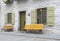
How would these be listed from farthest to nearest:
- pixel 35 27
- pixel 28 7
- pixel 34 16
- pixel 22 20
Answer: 1. pixel 22 20
2. pixel 28 7
3. pixel 34 16
4. pixel 35 27

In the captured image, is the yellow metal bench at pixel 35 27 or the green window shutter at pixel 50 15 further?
the yellow metal bench at pixel 35 27

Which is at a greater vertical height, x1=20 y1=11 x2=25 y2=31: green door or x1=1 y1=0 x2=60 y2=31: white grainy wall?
x1=1 y1=0 x2=60 y2=31: white grainy wall

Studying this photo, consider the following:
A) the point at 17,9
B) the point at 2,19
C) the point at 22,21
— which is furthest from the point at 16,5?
the point at 2,19

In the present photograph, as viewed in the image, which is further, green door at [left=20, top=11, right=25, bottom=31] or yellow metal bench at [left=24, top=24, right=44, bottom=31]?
green door at [left=20, top=11, right=25, bottom=31]

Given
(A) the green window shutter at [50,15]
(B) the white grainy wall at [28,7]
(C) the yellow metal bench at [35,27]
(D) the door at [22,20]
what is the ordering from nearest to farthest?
1. (B) the white grainy wall at [28,7]
2. (A) the green window shutter at [50,15]
3. (C) the yellow metal bench at [35,27]
4. (D) the door at [22,20]

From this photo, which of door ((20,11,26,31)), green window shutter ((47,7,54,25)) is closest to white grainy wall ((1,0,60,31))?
green window shutter ((47,7,54,25))

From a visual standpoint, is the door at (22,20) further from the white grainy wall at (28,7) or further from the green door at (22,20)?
the white grainy wall at (28,7)

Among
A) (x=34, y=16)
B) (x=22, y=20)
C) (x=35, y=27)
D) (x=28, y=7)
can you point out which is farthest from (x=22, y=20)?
(x=35, y=27)

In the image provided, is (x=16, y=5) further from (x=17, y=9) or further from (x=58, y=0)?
(x=58, y=0)

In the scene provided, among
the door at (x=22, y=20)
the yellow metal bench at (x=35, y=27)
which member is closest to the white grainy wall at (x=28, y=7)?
the door at (x=22, y=20)

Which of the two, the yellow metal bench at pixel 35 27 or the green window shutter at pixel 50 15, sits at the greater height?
the green window shutter at pixel 50 15

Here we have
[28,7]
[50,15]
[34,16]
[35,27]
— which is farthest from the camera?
[28,7]

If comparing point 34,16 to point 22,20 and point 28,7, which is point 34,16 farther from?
point 22,20

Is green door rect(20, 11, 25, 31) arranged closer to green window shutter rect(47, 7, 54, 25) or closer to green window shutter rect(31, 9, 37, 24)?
green window shutter rect(31, 9, 37, 24)
